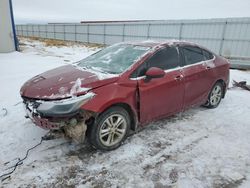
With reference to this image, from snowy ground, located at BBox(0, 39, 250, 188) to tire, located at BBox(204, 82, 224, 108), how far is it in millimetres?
619

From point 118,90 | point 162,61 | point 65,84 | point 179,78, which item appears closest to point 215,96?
point 179,78

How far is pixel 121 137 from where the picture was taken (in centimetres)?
340

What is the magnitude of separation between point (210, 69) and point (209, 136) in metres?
1.55

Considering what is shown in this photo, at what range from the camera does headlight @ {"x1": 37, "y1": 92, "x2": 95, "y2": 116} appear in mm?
2752

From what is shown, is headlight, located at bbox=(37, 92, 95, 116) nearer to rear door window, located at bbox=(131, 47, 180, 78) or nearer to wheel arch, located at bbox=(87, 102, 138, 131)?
wheel arch, located at bbox=(87, 102, 138, 131)

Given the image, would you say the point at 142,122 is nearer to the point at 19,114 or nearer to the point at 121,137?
the point at 121,137

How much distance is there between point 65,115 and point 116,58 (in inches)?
60.7

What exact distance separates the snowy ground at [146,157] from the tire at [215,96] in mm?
619

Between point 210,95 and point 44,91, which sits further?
point 210,95

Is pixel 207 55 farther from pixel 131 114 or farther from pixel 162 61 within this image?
pixel 131 114

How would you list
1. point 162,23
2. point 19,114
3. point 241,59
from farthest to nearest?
point 162,23, point 241,59, point 19,114

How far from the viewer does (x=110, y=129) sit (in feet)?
10.6

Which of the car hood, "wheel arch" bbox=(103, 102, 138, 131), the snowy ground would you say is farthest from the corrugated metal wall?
the car hood

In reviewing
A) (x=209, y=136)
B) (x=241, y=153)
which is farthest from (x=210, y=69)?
(x=241, y=153)
